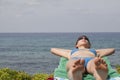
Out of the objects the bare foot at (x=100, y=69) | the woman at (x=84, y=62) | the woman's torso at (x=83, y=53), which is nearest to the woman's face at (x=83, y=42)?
the woman at (x=84, y=62)

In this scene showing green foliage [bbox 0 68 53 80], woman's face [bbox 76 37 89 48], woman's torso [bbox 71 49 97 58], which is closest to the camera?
woman's torso [bbox 71 49 97 58]

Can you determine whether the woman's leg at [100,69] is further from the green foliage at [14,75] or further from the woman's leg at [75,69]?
the green foliage at [14,75]

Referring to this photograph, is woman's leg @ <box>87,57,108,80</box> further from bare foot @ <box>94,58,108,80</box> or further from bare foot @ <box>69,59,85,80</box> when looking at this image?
bare foot @ <box>69,59,85,80</box>

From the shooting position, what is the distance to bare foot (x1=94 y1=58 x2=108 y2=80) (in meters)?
6.02

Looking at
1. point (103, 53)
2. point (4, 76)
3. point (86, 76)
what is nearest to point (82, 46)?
point (103, 53)

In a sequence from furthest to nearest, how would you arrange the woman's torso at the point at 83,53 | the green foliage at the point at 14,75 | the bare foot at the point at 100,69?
1. the green foliage at the point at 14,75
2. the woman's torso at the point at 83,53
3. the bare foot at the point at 100,69

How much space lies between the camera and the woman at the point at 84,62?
19.9 ft

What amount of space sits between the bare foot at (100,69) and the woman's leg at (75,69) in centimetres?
25

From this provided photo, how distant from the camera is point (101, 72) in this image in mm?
6062

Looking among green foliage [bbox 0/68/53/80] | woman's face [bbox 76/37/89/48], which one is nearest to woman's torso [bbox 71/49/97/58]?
woman's face [bbox 76/37/89/48]

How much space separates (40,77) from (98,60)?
5.05 meters

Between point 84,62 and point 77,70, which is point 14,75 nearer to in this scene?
point 84,62

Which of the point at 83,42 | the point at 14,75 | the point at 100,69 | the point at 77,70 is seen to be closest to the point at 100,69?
the point at 100,69

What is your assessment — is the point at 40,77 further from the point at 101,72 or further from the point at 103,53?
the point at 101,72
